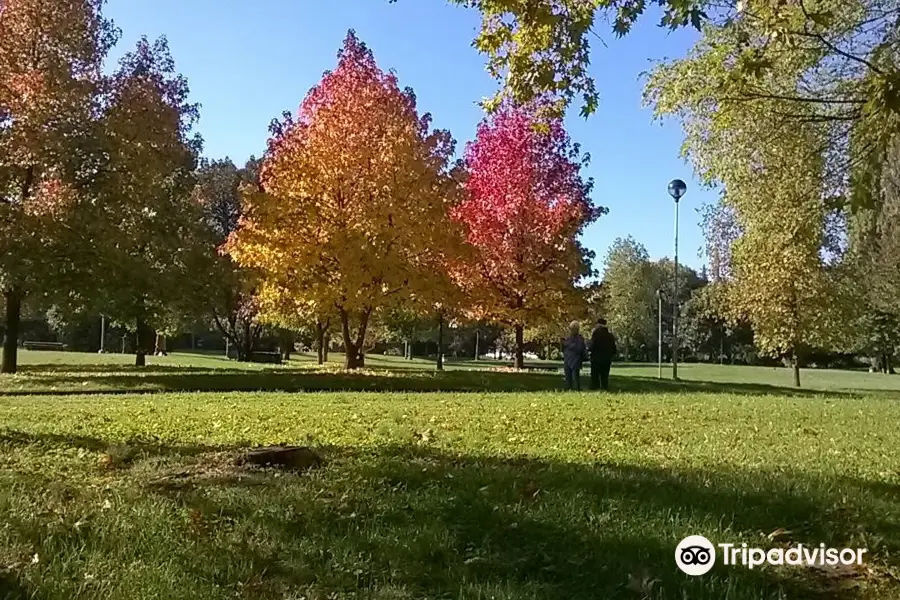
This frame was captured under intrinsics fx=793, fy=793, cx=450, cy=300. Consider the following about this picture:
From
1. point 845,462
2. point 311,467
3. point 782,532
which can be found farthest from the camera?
point 845,462

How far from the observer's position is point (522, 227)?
2744 cm

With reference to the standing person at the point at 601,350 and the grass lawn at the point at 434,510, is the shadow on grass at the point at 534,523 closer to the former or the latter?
the grass lawn at the point at 434,510

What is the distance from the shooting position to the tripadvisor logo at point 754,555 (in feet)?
13.8

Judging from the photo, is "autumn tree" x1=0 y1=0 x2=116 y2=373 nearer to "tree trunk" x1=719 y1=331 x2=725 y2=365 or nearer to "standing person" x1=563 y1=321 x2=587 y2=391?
"standing person" x1=563 y1=321 x2=587 y2=391

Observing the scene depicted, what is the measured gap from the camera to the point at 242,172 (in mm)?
48594

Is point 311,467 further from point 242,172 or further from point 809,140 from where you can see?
point 242,172

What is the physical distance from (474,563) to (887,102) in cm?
335

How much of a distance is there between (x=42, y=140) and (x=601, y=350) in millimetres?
13835

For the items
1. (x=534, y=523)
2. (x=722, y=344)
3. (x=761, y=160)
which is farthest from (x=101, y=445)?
(x=722, y=344)

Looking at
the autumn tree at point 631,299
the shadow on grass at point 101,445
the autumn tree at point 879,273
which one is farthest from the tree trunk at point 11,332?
the autumn tree at point 631,299

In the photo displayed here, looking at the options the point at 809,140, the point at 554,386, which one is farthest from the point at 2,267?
the point at 809,140

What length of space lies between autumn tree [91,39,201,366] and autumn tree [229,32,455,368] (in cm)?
259

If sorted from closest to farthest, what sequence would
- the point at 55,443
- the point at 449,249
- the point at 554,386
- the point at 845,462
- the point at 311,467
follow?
1. the point at 311,467
2. the point at 845,462
3. the point at 55,443
4. the point at 554,386
5. the point at 449,249

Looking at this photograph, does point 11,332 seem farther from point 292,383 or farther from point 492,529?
point 492,529
